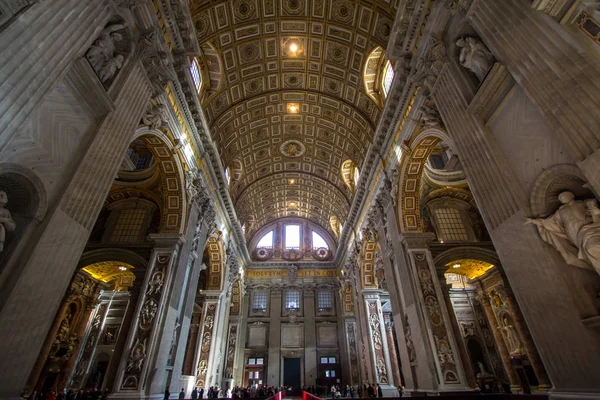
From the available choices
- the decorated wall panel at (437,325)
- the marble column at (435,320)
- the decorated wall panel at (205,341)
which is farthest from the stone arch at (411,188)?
the decorated wall panel at (205,341)

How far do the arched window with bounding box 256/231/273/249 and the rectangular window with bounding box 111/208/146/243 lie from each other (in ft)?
48.5

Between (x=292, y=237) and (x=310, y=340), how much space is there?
903 centimetres

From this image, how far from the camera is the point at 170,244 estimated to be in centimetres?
1077

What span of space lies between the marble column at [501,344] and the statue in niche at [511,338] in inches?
14.7

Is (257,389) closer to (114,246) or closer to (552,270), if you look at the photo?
(114,246)

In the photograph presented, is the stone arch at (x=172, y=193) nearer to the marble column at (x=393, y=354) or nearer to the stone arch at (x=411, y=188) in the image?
the stone arch at (x=411, y=188)

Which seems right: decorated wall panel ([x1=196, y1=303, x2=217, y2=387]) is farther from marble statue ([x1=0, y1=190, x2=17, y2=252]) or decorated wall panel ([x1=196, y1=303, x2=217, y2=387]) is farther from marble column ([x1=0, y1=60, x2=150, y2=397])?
marble statue ([x1=0, y1=190, x2=17, y2=252])

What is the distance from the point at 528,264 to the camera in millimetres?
4645

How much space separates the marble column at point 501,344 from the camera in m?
13.2

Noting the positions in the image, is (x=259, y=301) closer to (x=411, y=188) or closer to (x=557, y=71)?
(x=411, y=188)

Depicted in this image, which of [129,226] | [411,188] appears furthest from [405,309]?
[129,226]

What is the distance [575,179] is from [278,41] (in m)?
12.8

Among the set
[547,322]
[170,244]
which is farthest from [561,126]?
[170,244]

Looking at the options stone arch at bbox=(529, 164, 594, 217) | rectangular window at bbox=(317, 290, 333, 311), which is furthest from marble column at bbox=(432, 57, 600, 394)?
rectangular window at bbox=(317, 290, 333, 311)
